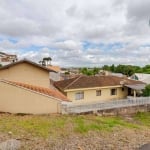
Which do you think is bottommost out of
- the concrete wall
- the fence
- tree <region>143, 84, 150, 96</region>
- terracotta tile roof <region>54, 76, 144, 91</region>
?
the concrete wall

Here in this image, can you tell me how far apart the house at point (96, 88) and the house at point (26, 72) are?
24.6 ft

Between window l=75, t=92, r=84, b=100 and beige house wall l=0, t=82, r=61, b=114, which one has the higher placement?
beige house wall l=0, t=82, r=61, b=114

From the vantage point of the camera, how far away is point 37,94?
585 inches

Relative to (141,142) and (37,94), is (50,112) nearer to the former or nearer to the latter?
(37,94)

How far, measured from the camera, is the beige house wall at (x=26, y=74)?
18.4 meters

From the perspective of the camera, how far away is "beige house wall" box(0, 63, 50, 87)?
18406mm

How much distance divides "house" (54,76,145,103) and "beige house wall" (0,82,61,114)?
11.7m

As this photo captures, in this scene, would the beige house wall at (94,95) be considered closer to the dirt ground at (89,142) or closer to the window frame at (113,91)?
the window frame at (113,91)

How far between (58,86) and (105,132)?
18629 mm

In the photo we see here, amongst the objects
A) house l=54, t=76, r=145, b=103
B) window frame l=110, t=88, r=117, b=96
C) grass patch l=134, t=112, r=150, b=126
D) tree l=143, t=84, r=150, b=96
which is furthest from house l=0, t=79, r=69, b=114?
tree l=143, t=84, r=150, b=96

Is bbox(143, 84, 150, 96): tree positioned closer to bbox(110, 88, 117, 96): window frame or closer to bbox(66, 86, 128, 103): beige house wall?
bbox(66, 86, 128, 103): beige house wall

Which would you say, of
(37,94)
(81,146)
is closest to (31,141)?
(81,146)

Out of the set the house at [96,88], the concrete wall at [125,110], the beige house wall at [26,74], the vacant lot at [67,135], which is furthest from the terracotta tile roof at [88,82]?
the vacant lot at [67,135]

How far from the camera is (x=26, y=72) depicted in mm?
18891
